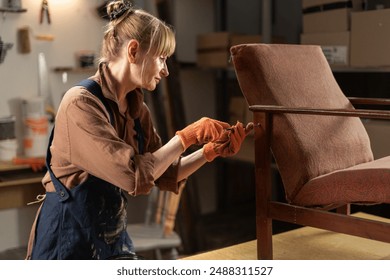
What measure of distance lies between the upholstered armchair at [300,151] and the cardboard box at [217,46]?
1.57 m

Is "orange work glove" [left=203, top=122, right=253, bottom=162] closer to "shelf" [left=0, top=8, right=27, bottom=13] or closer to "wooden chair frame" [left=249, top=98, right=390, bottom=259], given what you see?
"wooden chair frame" [left=249, top=98, right=390, bottom=259]

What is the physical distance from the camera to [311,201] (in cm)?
166

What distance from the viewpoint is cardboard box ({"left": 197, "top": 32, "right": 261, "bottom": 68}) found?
3.41 m

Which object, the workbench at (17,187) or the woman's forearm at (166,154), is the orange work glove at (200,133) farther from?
the workbench at (17,187)

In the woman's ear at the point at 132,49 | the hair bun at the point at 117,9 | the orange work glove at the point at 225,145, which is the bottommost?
the orange work glove at the point at 225,145

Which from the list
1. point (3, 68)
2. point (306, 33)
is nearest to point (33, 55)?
point (3, 68)

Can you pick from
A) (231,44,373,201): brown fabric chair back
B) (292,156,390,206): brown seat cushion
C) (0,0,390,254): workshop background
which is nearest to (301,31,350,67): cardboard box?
(0,0,390,254): workshop background

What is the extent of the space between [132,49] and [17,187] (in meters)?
1.49

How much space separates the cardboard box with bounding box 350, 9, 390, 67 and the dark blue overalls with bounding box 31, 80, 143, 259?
164 cm

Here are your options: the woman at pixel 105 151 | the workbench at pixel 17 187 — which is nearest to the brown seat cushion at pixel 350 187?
the woman at pixel 105 151

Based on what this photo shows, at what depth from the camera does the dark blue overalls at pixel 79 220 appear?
1.26 m

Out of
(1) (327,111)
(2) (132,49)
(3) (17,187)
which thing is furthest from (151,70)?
(3) (17,187)
